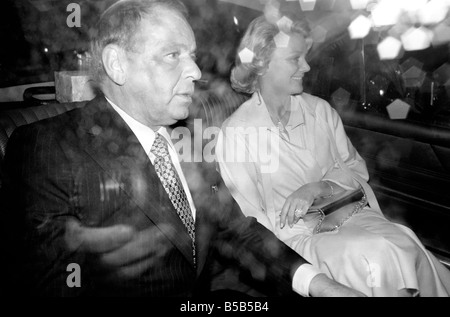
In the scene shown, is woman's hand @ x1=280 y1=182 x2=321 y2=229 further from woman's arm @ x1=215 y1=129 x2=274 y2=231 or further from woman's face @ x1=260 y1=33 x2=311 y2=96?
woman's face @ x1=260 y1=33 x2=311 y2=96

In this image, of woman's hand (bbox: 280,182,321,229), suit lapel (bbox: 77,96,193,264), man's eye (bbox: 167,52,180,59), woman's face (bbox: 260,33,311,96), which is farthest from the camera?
woman's face (bbox: 260,33,311,96)

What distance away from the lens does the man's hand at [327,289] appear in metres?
0.98

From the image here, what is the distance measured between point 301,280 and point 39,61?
99.7 inches

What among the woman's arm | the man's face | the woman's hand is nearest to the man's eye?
the man's face

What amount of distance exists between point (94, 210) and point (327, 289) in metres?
0.70

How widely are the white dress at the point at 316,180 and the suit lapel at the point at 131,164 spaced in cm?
63

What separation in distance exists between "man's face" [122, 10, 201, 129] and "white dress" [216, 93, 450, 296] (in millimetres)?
612

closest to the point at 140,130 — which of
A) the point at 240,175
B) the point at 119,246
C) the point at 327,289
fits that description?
the point at 119,246

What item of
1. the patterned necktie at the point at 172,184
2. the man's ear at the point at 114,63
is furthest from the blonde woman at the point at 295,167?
the man's ear at the point at 114,63

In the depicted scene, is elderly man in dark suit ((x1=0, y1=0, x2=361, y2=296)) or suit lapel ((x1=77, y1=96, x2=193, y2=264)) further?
suit lapel ((x1=77, y1=96, x2=193, y2=264))

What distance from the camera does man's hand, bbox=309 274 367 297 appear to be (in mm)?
977

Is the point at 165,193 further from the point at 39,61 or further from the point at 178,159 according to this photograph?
the point at 39,61

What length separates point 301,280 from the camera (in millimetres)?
1101

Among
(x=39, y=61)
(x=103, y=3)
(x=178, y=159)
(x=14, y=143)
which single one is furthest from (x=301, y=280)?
(x=39, y=61)
